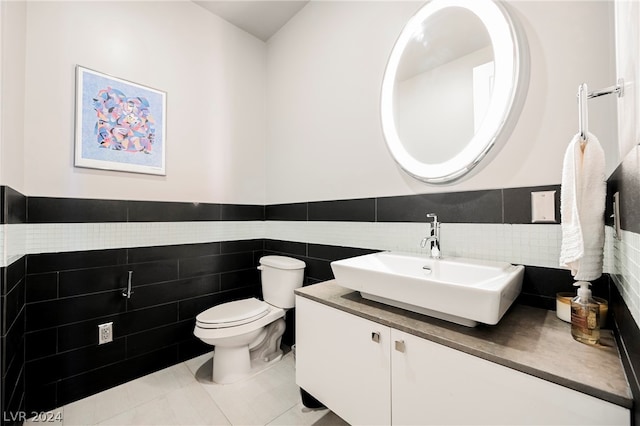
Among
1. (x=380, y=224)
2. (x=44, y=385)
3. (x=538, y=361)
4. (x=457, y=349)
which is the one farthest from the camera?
(x=380, y=224)

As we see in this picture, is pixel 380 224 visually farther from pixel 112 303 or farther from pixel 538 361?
pixel 112 303

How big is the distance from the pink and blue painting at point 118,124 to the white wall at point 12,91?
23 centimetres

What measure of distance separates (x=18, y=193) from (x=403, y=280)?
5.76 ft

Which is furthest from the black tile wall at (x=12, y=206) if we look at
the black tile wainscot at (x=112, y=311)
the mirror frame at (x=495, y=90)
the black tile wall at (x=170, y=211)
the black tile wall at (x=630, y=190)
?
the black tile wall at (x=630, y=190)

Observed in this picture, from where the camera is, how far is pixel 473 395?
2.39ft

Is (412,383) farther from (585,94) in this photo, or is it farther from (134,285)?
(134,285)

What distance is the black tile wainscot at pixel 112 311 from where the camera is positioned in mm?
1392

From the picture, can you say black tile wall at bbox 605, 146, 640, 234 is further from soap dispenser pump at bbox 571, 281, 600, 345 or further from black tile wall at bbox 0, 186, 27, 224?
black tile wall at bbox 0, 186, 27, 224

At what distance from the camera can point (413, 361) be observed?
33.6 inches

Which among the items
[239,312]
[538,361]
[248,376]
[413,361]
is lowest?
[248,376]

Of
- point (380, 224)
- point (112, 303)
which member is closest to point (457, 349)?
point (380, 224)

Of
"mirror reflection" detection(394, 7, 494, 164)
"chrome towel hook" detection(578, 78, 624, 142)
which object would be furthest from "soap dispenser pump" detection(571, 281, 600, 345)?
"mirror reflection" detection(394, 7, 494, 164)

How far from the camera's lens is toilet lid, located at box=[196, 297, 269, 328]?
1.56 m

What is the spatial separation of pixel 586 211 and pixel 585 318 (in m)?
0.31
